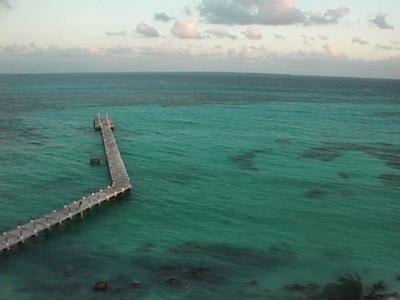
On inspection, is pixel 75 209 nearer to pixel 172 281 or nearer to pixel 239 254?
pixel 172 281

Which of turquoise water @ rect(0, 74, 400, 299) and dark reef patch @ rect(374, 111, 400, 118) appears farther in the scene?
dark reef patch @ rect(374, 111, 400, 118)

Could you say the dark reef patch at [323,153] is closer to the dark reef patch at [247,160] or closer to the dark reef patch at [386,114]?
the dark reef patch at [247,160]

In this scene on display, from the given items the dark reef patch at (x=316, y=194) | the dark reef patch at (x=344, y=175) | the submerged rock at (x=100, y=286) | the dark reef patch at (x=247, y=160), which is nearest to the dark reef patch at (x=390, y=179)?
the dark reef patch at (x=344, y=175)

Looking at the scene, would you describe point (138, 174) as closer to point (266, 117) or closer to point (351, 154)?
point (351, 154)

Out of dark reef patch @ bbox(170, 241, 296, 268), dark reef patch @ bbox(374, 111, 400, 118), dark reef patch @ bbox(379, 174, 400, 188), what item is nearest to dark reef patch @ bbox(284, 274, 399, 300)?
dark reef patch @ bbox(170, 241, 296, 268)

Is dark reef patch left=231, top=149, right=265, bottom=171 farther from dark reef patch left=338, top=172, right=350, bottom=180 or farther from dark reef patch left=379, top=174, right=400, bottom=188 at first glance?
dark reef patch left=379, top=174, right=400, bottom=188

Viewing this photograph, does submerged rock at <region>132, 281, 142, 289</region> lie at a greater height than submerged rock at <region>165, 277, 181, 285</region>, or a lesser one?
lesser
